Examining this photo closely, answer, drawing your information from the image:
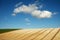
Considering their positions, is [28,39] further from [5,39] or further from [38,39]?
[5,39]

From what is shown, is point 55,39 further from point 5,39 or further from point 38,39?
point 5,39

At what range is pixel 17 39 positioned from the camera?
379 cm

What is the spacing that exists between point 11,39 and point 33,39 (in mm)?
668

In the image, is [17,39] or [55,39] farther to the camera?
[17,39]

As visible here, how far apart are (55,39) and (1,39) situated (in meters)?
1.61

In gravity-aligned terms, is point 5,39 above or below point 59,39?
above

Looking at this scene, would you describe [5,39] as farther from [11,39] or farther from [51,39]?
[51,39]

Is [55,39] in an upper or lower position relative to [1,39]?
lower

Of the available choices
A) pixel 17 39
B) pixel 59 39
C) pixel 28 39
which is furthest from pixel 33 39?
pixel 59 39

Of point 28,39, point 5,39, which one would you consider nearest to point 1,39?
point 5,39

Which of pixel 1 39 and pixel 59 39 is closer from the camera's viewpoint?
pixel 59 39

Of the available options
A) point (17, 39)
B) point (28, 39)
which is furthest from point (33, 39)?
point (17, 39)

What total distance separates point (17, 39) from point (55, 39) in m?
1.12

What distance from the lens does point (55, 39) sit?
355cm
